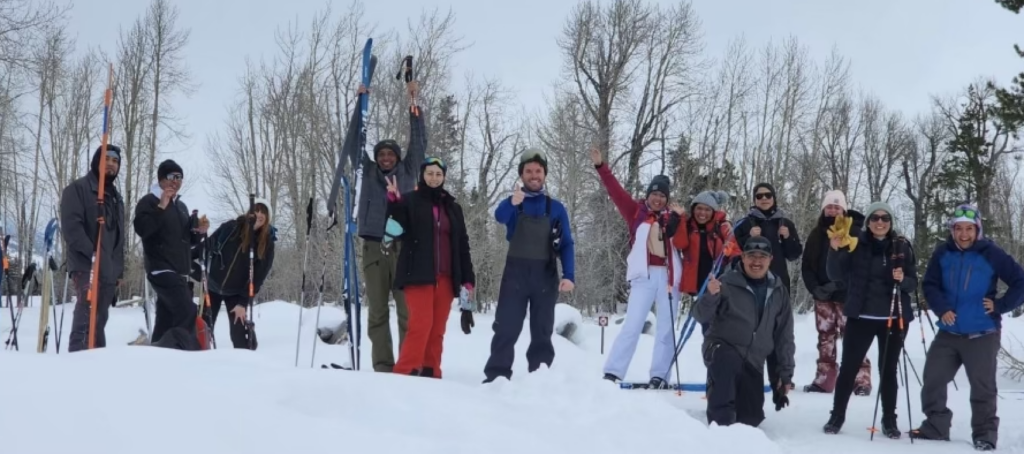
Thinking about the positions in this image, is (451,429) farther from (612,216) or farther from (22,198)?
(22,198)

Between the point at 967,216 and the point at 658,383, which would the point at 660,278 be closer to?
the point at 658,383

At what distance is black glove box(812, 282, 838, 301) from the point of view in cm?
718

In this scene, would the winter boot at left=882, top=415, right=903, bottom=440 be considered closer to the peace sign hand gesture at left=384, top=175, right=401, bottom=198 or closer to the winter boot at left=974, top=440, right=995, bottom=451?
the winter boot at left=974, top=440, right=995, bottom=451

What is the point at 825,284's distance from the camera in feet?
23.8

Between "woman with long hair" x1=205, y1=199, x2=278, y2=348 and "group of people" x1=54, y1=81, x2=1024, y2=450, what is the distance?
0.66 meters

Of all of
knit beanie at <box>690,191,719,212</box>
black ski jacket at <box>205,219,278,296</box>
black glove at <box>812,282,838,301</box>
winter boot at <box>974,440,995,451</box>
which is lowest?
winter boot at <box>974,440,995,451</box>

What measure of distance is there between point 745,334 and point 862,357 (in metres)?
1.11

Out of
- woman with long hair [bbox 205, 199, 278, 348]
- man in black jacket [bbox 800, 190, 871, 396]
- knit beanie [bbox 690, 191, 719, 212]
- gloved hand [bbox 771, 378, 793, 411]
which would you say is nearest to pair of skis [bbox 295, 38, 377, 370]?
woman with long hair [bbox 205, 199, 278, 348]

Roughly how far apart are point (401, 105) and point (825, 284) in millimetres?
14687

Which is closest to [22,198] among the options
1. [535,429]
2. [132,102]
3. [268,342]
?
[132,102]

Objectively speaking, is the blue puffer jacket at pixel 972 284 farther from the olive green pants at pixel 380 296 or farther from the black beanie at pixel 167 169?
the black beanie at pixel 167 169

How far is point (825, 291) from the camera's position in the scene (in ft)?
23.7

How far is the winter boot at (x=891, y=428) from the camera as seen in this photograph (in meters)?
5.53

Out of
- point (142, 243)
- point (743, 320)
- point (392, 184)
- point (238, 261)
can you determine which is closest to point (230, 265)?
point (238, 261)
